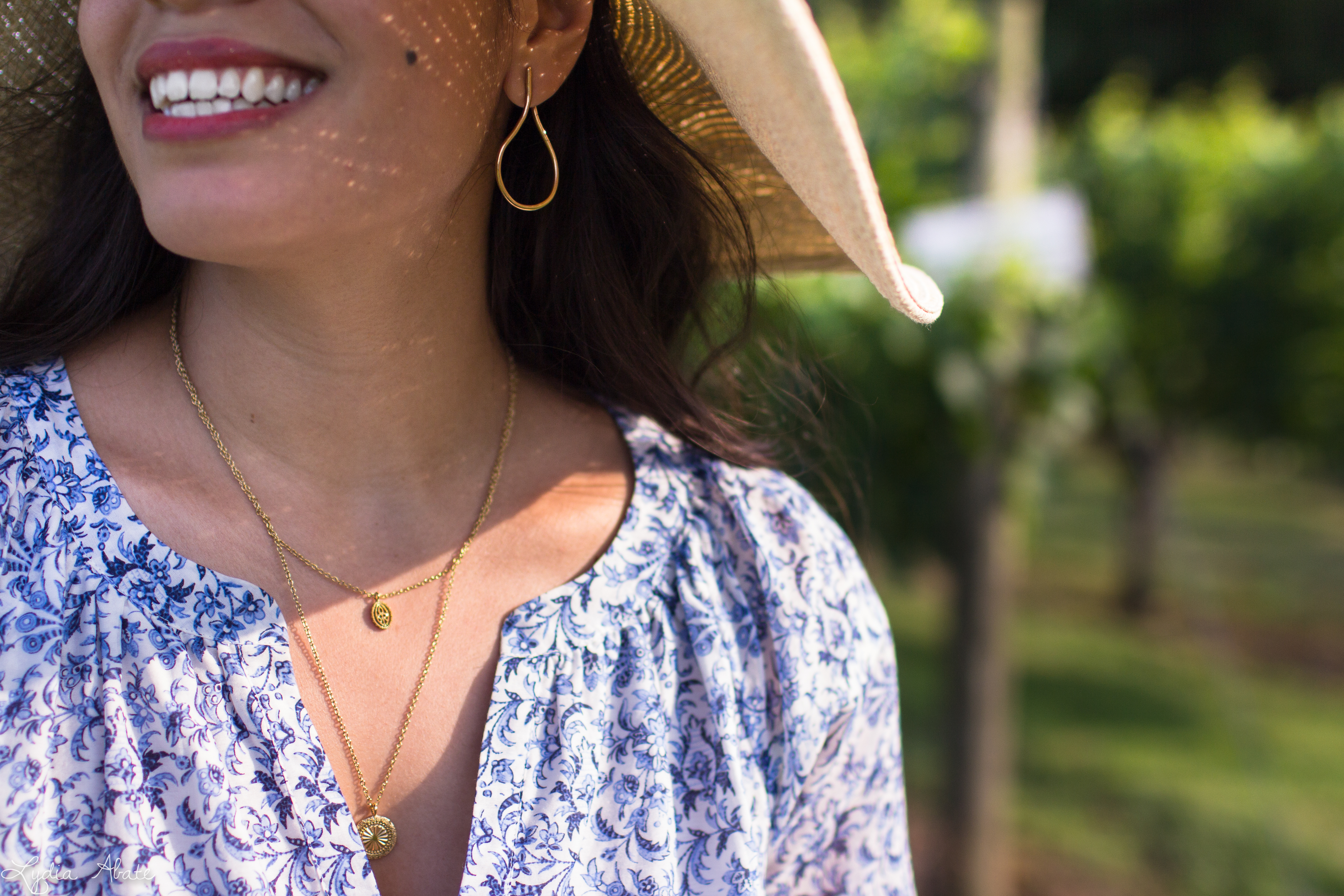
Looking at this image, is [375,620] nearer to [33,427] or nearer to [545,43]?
[33,427]

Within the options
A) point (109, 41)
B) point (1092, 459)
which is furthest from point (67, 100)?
point (1092, 459)

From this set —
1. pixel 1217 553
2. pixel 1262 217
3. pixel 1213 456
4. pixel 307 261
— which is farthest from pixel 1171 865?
pixel 1213 456

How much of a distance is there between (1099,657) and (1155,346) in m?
2.18

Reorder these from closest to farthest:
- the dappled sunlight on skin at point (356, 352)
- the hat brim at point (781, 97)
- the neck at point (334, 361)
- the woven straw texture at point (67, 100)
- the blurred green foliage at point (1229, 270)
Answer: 1. the hat brim at point (781, 97)
2. the dappled sunlight on skin at point (356, 352)
3. the neck at point (334, 361)
4. the woven straw texture at point (67, 100)
5. the blurred green foliage at point (1229, 270)

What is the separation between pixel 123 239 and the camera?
151cm

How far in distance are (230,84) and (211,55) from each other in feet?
0.13

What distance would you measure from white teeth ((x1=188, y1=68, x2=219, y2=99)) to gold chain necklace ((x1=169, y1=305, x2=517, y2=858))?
1.22 ft

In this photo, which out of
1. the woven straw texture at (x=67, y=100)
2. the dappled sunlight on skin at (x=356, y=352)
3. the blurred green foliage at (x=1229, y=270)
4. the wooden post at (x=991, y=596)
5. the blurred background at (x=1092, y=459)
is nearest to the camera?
the dappled sunlight on skin at (x=356, y=352)

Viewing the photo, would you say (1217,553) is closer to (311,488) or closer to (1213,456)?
(1213,456)

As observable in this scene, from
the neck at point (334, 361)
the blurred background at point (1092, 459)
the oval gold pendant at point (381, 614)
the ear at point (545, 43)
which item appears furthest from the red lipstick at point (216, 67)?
the blurred background at point (1092, 459)

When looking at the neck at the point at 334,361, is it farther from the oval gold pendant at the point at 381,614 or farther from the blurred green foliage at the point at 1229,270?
the blurred green foliage at the point at 1229,270

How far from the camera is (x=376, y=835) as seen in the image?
4.34 ft

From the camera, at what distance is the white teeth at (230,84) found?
48.4 inches

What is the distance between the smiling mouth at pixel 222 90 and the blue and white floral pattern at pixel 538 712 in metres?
0.38
